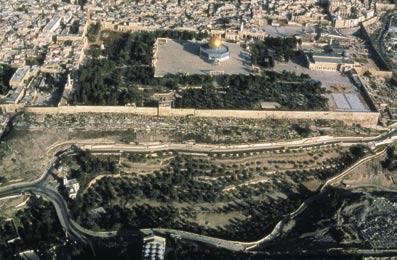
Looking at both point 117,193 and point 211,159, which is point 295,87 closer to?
point 211,159

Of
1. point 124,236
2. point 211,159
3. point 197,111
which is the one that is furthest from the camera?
point 197,111

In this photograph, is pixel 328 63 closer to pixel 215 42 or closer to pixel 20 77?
pixel 215 42

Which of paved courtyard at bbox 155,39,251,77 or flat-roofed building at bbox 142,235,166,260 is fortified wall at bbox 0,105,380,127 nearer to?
paved courtyard at bbox 155,39,251,77

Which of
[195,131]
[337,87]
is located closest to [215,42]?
[337,87]

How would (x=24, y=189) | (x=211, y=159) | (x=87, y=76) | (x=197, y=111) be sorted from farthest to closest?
1. (x=87, y=76)
2. (x=197, y=111)
3. (x=211, y=159)
4. (x=24, y=189)

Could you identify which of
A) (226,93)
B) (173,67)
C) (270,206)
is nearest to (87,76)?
(173,67)

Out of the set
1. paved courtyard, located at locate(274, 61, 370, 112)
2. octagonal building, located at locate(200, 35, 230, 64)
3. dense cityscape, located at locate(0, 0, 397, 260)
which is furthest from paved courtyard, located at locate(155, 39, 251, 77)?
paved courtyard, located at locate(274, 61, 370, 112)

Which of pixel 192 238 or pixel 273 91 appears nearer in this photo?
pixel 192 238
